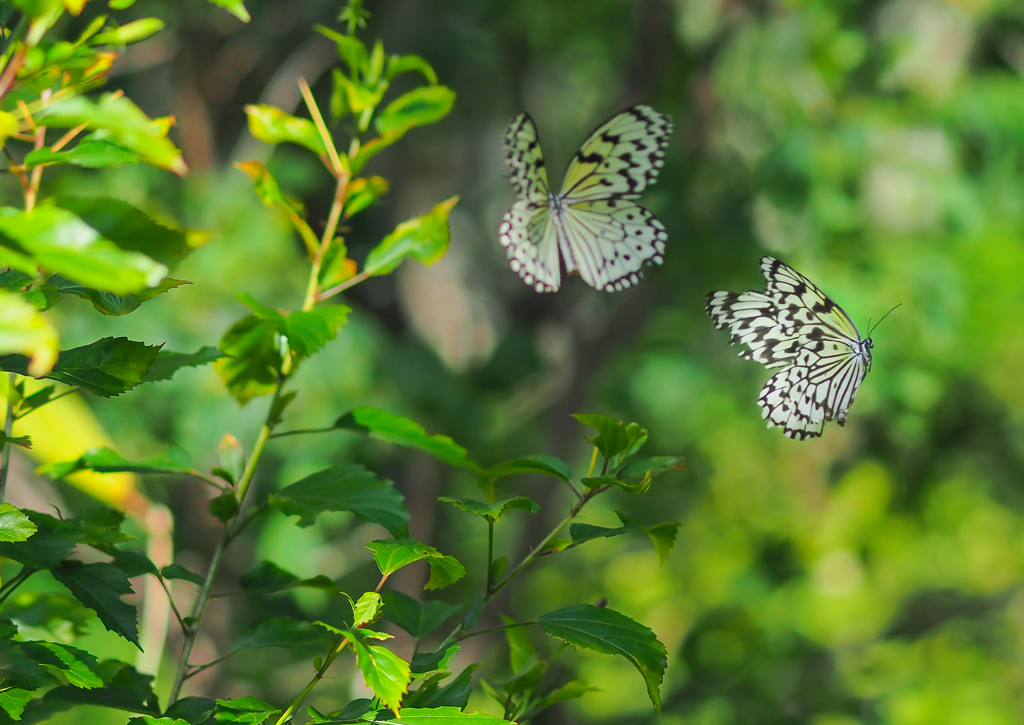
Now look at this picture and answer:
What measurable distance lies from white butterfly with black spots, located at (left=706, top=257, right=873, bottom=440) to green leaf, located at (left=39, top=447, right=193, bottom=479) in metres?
0.32

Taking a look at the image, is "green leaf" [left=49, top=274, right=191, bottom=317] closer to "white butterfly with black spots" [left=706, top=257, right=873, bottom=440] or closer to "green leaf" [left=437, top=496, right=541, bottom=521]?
"green leaf" [left=437, top=496, right=541, bottom=521]

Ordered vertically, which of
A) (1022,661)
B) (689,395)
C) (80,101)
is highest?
(80,101)

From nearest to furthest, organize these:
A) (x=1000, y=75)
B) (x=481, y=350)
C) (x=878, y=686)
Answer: (x=878, y=686) < (x=1000, y=75) < (x=481, y=350)

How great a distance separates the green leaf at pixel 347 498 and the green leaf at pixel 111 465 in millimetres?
76

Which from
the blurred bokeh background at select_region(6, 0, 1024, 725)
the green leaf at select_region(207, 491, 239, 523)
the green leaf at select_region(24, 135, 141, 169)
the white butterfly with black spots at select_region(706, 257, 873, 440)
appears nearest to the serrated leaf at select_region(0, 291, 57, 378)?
the green leaf at select_region(24, 135, 141, 169)

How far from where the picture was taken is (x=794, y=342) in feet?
1.57

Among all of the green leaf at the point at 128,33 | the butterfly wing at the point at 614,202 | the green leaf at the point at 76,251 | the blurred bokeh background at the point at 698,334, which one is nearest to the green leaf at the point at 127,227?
the green leaf at the point at 76,251

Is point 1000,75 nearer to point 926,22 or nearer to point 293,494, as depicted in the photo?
point 926,22

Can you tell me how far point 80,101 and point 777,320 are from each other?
37cm

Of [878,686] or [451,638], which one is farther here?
[878,686]

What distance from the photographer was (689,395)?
6.39 feet

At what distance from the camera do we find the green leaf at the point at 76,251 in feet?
0.68

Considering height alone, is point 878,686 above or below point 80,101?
below

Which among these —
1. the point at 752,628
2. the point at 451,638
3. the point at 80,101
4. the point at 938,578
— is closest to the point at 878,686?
the point at 752,628
